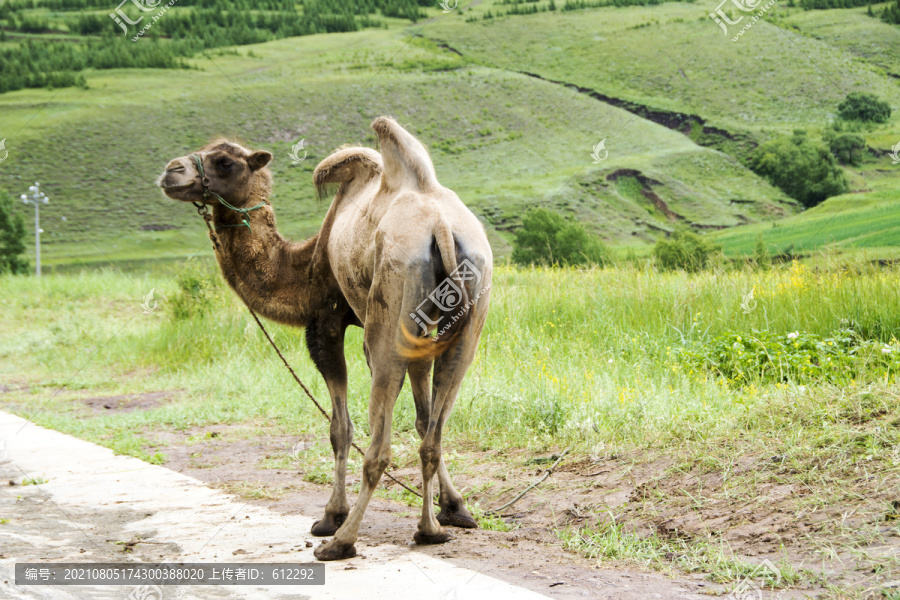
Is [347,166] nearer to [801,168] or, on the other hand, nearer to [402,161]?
[402,161]

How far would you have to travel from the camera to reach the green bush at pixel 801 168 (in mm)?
37531

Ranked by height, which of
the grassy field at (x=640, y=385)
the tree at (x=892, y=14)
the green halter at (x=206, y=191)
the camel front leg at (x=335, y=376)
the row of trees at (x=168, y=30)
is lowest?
the grassy field at (x=640, y=385)

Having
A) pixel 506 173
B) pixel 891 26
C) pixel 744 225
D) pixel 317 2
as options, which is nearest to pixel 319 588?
pixel 744 225

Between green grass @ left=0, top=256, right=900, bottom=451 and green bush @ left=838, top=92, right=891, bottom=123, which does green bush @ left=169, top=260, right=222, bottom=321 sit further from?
green bush @ left=838, top=92, right=891, bottom=123

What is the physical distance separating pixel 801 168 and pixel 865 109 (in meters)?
4.49

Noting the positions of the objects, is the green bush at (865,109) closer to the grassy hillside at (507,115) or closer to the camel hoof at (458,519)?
the grassy hillside at (507,115)

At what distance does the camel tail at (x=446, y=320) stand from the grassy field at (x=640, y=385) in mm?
1549

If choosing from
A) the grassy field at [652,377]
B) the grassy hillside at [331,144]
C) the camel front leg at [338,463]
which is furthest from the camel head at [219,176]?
the grassy hillside at [331,144]

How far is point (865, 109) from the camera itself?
41.3 metres

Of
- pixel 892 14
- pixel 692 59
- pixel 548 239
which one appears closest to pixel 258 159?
pixel 548 239

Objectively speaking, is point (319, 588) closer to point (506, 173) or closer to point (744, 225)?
point (744, 225)

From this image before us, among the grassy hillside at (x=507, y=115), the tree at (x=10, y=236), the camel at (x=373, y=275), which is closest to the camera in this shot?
the camel at (x=373, y=275)

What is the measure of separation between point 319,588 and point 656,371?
5.98 m

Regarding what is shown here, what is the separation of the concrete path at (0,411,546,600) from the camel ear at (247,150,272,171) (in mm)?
2824
